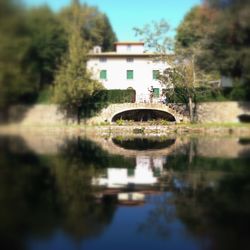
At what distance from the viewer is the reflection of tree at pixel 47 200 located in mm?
7605

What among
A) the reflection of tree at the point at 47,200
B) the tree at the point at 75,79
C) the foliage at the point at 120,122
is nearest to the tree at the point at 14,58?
the tree at the point at 75,79

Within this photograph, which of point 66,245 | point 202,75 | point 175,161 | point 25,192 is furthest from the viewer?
point 202,75

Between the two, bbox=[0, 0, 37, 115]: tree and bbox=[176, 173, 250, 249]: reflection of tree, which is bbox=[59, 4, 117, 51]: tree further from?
bbox=[176, 173, 250, 249]: reflection of tree

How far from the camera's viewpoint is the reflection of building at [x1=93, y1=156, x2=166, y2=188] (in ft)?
38.4

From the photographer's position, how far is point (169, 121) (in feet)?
105

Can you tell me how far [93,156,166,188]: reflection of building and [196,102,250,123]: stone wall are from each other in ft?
54.0

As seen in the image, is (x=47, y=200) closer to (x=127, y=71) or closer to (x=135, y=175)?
(x=135, y=175)

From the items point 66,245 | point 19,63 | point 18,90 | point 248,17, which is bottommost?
point 66,245

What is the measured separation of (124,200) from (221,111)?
74.4 feet

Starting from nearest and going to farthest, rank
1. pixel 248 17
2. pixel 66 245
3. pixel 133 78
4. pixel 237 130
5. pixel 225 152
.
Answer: pixel 66 245
pixel 225 152
pixel 248 17
pixel 237 130
pixel 133 78

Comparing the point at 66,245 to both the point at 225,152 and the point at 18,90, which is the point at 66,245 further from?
the point at 18,90

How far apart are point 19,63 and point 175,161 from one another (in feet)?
40.9

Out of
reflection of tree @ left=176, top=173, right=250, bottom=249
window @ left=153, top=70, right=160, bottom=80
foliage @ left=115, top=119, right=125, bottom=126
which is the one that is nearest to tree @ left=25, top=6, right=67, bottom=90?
foliage @ left=115, top=119, right=125, bottom=126

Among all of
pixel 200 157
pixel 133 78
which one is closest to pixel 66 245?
pixel 200 157
